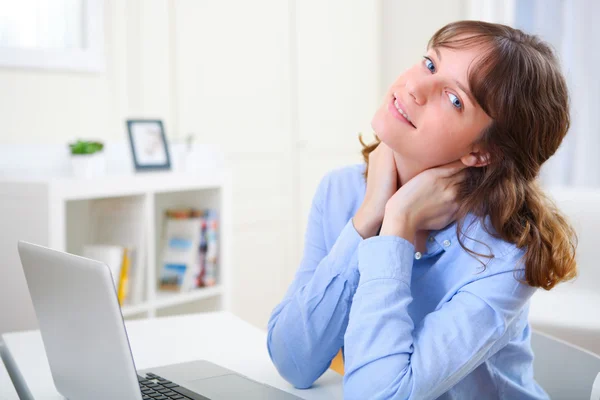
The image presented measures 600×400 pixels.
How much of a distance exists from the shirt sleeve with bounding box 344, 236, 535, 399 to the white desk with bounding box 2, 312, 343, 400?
13 cm

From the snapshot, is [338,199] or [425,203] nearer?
[425,203]

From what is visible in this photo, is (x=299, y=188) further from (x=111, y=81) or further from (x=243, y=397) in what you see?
(x=243, y=397)

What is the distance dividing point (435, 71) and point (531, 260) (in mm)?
326

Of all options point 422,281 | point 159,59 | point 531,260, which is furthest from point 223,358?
point 159,59

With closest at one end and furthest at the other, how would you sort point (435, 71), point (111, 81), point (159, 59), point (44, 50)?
1. point (435, 71)
2. point (44, 50)
3. point (111, 81)
4. point (159, 59)

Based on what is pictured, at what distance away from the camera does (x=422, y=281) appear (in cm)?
124

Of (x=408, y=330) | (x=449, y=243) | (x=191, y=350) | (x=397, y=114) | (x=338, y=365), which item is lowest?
(x=338, y=365)

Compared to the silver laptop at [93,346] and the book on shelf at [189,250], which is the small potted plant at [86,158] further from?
the silver laptop at [93,346]

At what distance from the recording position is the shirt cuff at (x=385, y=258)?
3.70 feet

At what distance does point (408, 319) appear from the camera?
111 cm

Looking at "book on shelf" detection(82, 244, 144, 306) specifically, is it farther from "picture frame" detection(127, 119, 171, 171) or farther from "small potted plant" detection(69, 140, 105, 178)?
"picture frame" detection(127, 119, 171, 171)

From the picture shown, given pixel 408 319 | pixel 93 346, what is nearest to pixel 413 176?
pixel 408 319

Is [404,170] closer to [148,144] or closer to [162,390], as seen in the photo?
[162,390]

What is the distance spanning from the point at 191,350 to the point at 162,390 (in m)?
0.30
